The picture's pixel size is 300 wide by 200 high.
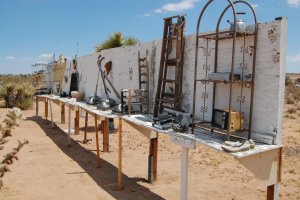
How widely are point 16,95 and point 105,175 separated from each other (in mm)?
14028

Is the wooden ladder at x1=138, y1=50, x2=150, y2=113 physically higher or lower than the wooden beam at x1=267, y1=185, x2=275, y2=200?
higher

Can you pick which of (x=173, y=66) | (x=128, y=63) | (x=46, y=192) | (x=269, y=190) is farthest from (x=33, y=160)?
(x=269, y=190)

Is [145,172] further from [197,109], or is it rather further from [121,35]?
[121,35]

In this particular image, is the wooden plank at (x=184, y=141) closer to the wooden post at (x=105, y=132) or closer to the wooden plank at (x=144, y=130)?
the wooden plank at (x=144, y=130)

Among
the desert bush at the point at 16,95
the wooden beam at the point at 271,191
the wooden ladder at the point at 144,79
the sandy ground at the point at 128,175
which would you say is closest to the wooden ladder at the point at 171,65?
the wooden ladder at the point at 144,79

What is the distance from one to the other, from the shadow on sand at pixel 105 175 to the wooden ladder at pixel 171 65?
1.45 meters

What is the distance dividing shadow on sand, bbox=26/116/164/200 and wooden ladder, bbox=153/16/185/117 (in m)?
1.45

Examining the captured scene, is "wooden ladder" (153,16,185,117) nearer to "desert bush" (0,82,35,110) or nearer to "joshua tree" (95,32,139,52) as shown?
"joshua tree" (95,32,139,52)

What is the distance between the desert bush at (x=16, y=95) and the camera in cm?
1909

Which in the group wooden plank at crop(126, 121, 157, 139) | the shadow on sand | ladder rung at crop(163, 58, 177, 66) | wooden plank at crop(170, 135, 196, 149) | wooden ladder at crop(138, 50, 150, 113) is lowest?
the shadow on sand

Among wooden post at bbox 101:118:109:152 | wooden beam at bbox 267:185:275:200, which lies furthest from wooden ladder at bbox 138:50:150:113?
wooden beam at bbox 267:185:275:200

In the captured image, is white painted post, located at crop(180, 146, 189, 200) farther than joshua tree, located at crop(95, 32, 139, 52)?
No

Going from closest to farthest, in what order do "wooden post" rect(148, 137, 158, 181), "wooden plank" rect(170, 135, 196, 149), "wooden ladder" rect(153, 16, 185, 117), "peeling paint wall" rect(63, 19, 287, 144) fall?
"peeling paint wall" rect(63, 19, 287, 144) → "wooden plank" rect(170, 135, 196, 149) → "wooden ladder" rect(153, 16, 185, 117) → "wooden post" rect(148, 137, 158, 181)

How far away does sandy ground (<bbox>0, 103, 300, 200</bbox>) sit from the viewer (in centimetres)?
597
